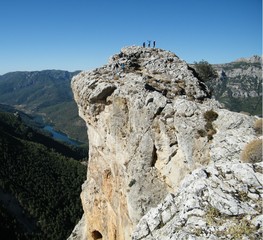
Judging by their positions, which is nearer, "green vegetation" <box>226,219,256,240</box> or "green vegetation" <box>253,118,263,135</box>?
"green vegetation" <box>226,219,256,240</box>

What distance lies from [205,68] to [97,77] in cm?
2736

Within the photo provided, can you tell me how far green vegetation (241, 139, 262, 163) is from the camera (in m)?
18.4

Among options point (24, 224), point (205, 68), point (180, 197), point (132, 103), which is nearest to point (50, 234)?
point (24, 224)

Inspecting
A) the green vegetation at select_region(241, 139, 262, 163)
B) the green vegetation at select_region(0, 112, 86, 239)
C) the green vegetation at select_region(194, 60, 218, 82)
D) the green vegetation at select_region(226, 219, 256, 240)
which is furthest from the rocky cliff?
the green vegetation at select_region(0, 112, 86, 239)

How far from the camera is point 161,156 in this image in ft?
91.0

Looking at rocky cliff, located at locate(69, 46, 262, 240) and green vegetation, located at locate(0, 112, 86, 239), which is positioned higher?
rocky cliff, located at locate(69, 46, 262, 240)

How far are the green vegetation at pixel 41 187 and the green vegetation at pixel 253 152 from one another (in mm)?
115060

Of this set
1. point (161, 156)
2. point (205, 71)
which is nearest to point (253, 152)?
point (161, 156)

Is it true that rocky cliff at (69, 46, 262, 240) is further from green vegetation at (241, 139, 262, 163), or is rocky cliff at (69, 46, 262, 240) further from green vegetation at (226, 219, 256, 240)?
green vegetation at (241, 139, 262, 163)

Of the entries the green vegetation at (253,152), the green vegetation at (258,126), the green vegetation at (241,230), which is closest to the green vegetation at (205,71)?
the green vegetation at (258,126)

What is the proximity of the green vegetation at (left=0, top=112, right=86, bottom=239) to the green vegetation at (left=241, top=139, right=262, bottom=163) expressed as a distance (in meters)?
115

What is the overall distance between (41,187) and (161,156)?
140204mm

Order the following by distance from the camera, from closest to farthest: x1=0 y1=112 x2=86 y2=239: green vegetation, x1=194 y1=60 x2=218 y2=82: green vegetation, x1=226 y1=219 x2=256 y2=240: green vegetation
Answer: x1=226 y1=219 x2=256 y2=240: green vegetation → x1=194 y1=60 x2=218 y2=82: green vegetation → x1=0 y1=112 x2=86 y2=239: green vegetation

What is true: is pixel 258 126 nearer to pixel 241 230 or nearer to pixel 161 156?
pixel 161 156
